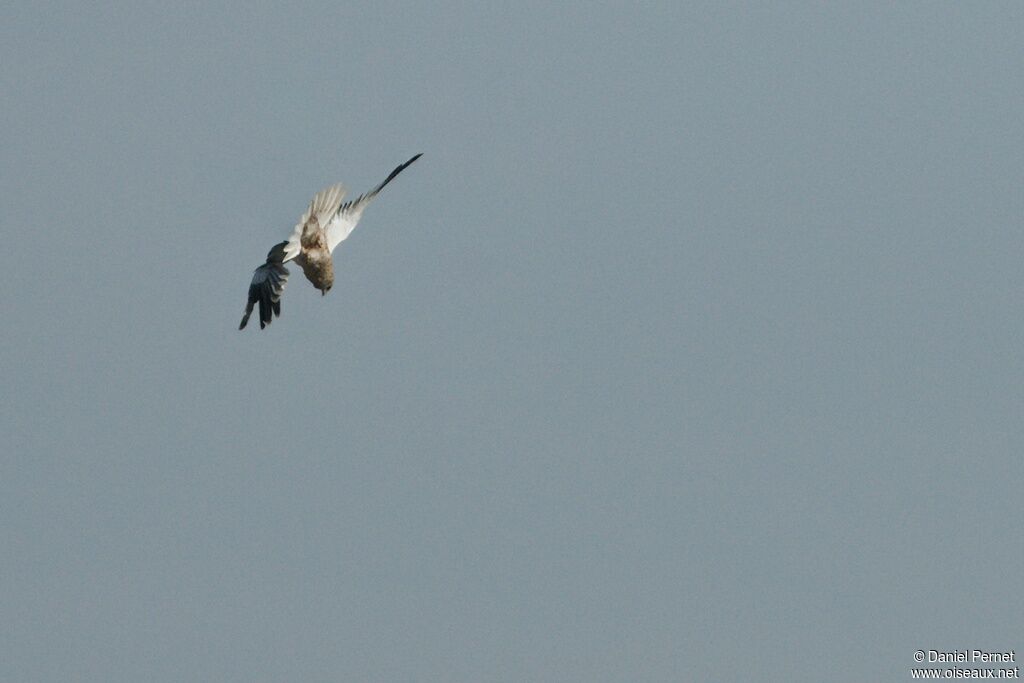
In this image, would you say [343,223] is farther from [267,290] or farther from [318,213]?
[267,290]

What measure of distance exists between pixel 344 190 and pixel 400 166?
2.24 meters

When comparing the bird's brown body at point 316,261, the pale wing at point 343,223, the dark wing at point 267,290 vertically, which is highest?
the pale wing at point 343,223

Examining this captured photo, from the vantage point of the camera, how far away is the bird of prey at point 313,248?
149ft

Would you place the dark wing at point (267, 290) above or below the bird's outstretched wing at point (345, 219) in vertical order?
below

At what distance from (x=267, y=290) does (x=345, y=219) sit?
7.11m

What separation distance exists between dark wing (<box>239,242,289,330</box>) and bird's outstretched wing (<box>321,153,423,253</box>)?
180 inches

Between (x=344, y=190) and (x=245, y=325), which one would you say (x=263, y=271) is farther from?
(x=344, y=190)

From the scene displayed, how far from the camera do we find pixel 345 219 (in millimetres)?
52344

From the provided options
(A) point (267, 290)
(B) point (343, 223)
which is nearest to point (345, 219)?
(B) point (343, 223)

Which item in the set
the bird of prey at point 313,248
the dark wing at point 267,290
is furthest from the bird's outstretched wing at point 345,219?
the dark wing at point 267,290

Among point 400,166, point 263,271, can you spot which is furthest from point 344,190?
point 263,271

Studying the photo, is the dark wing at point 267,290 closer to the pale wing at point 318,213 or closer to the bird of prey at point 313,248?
the bird of prey at point 313,248

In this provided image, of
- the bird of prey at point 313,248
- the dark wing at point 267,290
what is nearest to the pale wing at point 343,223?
the bird of prey at point 313,248

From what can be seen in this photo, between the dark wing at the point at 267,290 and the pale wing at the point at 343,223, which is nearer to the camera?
the dark wing at the point at 267,290
